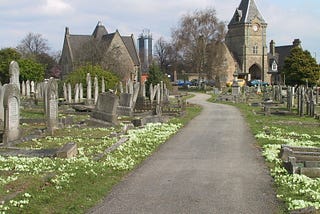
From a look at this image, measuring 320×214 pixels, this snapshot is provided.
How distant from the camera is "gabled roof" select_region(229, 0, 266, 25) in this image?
344 ft

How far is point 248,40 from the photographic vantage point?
105 m

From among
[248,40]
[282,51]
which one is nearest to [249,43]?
[248,40]

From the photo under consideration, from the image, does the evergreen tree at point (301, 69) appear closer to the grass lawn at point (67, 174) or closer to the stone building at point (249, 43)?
the stone building at point (249, 43)

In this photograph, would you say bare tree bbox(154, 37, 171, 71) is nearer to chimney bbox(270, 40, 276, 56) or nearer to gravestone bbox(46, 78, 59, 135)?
chimney bbox(270, 40, 276, 56)

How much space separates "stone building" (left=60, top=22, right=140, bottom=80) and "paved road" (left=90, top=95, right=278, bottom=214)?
52.1 m

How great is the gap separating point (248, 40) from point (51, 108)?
88.0 metres

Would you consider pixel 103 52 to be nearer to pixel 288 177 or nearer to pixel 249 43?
pixel 249 43

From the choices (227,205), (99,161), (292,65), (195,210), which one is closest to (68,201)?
(195,210)

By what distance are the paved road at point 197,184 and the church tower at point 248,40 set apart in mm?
89381

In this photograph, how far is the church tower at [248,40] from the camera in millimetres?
104938

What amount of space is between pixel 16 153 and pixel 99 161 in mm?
2684

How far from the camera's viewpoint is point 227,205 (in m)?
9.17

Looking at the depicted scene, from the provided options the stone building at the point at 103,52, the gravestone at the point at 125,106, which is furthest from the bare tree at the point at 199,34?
the gravestone at the point at 125,106

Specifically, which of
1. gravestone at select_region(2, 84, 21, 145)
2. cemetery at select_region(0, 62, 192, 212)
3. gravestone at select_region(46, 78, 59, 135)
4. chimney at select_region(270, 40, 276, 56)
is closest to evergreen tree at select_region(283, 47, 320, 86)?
chimney at select_region(270, 40, 276, 56)
